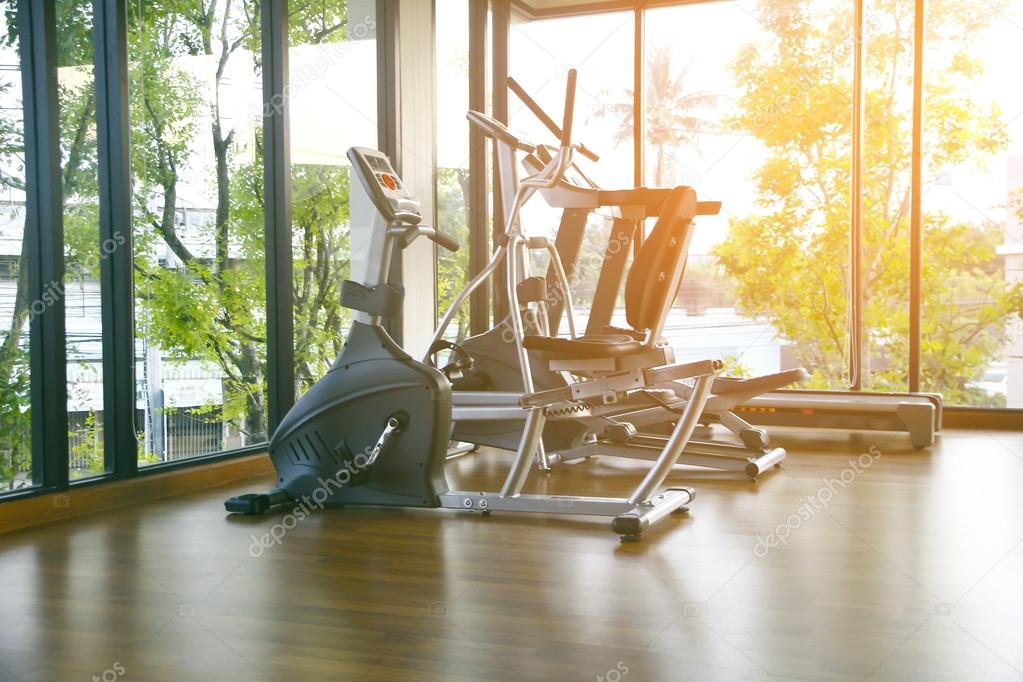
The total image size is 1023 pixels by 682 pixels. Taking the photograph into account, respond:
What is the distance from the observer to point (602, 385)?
137 inches

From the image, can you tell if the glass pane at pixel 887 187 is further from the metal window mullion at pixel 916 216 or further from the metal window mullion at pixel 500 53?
the metal window mullion at pixel 500 53

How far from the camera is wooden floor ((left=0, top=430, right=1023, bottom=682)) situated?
2.10m

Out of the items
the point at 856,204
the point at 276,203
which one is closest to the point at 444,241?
the point at 276,203

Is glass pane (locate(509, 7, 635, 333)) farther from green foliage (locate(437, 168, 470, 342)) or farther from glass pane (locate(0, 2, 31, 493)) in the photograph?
glass pane (locate(0, 2, 31, 493))

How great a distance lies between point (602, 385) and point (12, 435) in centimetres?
202

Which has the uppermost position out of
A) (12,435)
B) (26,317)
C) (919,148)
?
(919,148)

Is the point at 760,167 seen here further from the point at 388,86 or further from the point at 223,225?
the point at 223,225

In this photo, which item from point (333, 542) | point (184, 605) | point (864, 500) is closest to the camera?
point (184, 605)

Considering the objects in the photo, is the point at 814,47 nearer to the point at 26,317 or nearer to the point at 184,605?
the point at 26,317

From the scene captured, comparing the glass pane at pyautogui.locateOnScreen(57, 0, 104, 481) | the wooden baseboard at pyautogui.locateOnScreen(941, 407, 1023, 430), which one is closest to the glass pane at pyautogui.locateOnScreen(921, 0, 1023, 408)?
the wooden baseboard at pyautogui.locateOnScreen(941, 407, 1023, 430)

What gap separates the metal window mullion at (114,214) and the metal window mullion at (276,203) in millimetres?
839

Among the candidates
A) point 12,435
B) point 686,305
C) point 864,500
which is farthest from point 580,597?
point 686,305

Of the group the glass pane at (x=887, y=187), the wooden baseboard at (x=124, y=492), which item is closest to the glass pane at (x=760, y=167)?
the glass pane at (x=887, y=187)

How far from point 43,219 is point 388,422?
138 centimetres
